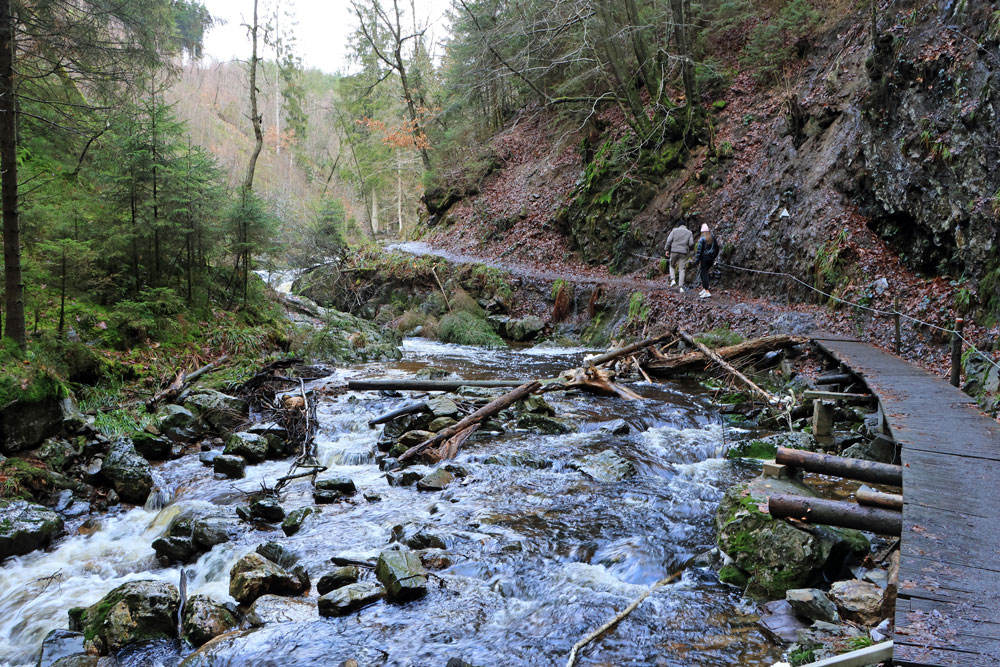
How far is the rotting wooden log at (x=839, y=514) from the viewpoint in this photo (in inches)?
166

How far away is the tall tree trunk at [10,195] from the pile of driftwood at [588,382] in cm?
468

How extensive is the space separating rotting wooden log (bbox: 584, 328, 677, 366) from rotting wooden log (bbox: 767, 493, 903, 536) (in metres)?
6.75

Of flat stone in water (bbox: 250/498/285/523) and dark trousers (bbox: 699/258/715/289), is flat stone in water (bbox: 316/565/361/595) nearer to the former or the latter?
flat stone in water (bbox: 250/498/285/523)

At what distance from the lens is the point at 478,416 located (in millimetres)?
8719

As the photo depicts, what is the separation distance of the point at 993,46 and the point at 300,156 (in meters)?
51.6

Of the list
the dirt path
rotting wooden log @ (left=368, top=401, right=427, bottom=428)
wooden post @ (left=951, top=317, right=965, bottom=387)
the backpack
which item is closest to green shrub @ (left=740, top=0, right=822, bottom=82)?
the backpack

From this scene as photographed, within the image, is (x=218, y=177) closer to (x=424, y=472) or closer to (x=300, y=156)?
(x=424, y=472)

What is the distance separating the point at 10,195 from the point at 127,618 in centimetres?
574

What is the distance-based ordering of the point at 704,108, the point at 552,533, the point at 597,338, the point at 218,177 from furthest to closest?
1. the point at 704,108
2. the point at 597,338
3. the point at 218,177
4. the point at 552,533

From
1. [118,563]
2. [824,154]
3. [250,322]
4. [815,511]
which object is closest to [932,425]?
[815,511]

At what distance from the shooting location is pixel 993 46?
29.5 feet

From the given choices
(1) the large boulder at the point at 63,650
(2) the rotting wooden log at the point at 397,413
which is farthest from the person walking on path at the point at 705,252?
(1) the large boulder at the point at 63,650

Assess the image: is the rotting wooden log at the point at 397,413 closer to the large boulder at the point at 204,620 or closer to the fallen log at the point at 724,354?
the large boulder at the point at 204,620

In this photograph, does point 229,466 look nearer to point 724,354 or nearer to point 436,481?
point 436,481
